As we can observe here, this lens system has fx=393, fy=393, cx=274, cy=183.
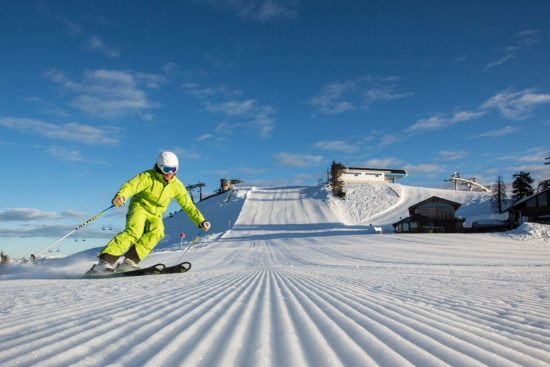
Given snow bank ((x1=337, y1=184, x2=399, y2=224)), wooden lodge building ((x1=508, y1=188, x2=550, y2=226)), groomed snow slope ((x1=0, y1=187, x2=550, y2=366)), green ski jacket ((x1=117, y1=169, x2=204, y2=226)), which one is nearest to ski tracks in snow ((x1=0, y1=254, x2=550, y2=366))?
groomed snow slope ((x1=0, y1=187, x2=550, y2=366))

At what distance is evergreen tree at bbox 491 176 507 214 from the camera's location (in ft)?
172

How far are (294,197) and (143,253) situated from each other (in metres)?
58.9

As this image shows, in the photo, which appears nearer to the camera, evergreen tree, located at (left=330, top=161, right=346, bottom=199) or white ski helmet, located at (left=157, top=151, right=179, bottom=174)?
white ski helmet, located at (left=157, top=151, right=179, bottom=174)

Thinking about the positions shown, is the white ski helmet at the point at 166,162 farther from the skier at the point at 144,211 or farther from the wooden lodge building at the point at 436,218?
the wooden lodge building at the point at 436,218

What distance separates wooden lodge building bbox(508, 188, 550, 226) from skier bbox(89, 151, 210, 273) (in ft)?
127

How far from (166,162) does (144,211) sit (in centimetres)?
104

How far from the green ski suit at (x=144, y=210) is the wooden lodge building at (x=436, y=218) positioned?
37615mm

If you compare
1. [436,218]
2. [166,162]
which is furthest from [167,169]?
[436,218]

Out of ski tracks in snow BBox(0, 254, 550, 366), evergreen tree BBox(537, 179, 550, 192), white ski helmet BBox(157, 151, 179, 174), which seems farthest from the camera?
evergreen tree BBox(537, 179, 550, 192)

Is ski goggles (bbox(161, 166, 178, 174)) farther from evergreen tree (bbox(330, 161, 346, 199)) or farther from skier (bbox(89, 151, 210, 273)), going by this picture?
evergreen tree (bbox(330, 161, 346, 199))

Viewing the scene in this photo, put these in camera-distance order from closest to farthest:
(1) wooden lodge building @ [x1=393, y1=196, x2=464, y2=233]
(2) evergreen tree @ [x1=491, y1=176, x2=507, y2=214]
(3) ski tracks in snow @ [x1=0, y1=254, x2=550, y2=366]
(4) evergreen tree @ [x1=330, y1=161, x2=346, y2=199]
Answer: (3) ski tracks in snow @ [x1=0, y1=254, x2=550, y2=366] → (1) wooden lodge building @ [x1=393, y1=196, x2=464, y2=233] → (2) evergreen tree @ [x1=491, y1=176, x2=507, y2=214] → (4) evergreen tree @ [x1=330, y1=161, x2=346, y2=199]

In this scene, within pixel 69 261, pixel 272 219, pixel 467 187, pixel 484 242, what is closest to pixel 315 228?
pixel 272 219

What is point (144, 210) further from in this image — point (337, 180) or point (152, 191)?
point (337, 180)

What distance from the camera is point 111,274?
6730 mm
